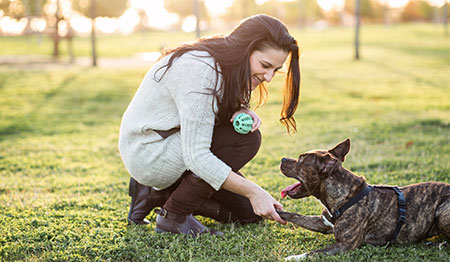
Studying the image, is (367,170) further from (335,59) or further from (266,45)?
(335,59)

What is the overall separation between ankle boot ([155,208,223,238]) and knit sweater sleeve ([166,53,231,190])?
0.64 m

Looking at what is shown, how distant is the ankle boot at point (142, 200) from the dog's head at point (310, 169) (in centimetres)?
116

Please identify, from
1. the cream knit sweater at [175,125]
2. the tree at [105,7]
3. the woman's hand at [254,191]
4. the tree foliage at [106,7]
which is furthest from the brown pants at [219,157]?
the tree foliage at [106,7]

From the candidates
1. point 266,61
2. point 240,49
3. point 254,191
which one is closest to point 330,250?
point 254,191

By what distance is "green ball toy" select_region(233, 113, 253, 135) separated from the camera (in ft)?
12.5

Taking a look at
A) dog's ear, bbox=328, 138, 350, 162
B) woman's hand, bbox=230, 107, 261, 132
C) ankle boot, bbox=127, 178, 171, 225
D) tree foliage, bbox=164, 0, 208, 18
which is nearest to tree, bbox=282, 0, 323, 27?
Answer: tree foliage, bbox=164, 0, 208, 18

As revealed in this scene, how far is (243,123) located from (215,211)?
36.4 inches

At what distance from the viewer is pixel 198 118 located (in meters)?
3.40

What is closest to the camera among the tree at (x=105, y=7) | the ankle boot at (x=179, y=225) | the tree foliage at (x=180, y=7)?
the ankle boot at (x=179, y=225)

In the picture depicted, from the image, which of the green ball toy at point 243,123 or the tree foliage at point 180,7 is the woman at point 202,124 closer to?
the green ball toy at point 243,123

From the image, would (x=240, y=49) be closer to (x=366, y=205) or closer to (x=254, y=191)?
(x=254, y=191)

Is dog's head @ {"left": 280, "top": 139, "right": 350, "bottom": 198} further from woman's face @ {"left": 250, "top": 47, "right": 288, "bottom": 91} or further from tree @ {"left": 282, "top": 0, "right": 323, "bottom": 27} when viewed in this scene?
tree @ {"left": 282, "top": 0, "right": 323, "bottom": 27}

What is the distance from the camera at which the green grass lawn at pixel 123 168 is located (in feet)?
12.1

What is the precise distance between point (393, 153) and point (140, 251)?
4.14 m
